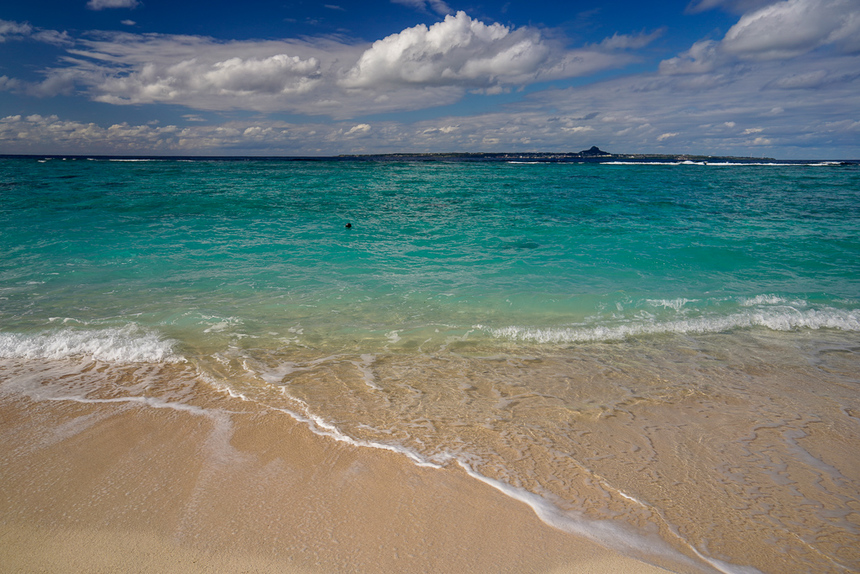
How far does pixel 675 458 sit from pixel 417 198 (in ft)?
75.6

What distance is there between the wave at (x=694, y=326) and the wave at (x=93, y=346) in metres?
4.43

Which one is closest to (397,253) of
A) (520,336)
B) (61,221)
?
(520,336)

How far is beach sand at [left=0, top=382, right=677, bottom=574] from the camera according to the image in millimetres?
2477

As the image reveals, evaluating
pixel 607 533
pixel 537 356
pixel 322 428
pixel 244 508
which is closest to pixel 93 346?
pixel 322 428

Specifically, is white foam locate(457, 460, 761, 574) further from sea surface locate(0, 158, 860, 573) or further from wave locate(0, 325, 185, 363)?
wave locate(0, 325, 185, 363)

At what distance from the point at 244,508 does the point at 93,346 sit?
4.14 m

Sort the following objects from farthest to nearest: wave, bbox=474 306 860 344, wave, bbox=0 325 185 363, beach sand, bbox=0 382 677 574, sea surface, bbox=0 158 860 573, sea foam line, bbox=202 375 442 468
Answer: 1. wave, bbox=474 306 860 344
2. wave, bbox=0 325 185 363
3. sea foam line, bbox=202 375 442 468
4. sea surface, bbox=0 158 860 573
5. beach sand, bbox=0 382 677 574

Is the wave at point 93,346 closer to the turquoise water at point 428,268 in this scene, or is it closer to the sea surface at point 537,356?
the sea surface at point 537,356

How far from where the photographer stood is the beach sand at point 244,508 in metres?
2.48

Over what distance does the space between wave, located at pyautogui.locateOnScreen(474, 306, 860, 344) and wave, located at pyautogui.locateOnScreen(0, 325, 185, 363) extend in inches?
174

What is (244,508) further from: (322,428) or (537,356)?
(537,356)

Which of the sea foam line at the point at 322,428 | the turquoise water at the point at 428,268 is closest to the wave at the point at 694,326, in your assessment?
the turquoise water at the point at 428,268

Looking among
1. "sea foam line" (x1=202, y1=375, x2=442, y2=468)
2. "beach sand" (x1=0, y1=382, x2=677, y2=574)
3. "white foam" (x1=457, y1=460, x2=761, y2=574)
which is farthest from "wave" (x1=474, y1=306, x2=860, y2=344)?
"beach sand" (x1=0, y1=382, x2=677, y2=574)

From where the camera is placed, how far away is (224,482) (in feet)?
10.2
